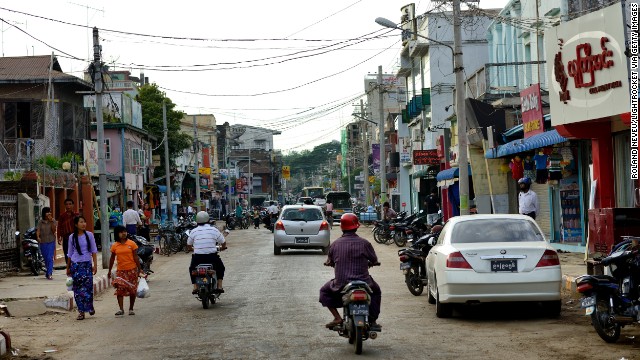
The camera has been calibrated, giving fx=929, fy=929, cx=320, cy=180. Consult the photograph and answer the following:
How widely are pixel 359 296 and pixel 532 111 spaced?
16.8 m

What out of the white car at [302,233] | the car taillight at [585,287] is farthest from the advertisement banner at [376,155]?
the car taillight at [585,287]

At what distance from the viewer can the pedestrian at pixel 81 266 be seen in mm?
15405

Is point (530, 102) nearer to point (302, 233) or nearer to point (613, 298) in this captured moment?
point (302, 233)

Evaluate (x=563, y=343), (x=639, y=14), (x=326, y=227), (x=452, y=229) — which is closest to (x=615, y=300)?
(x=563, y=343)

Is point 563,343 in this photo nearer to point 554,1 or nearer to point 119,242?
point 119,242

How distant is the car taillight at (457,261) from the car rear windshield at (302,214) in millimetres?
17550

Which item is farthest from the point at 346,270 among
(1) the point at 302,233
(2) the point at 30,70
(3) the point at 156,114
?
(3) the point at 156,114

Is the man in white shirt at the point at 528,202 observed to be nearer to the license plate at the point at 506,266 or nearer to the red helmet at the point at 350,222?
the license plate at the point at 506,266

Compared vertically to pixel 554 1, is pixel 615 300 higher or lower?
lower

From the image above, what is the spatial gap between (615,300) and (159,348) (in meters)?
5.33

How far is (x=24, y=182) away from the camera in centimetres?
2717

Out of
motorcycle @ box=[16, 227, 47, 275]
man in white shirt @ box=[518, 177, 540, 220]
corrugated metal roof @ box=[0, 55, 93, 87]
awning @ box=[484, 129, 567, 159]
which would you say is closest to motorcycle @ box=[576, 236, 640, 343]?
man in white shirt @ box=[518, 177, 540, 220]

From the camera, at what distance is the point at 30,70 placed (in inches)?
1729

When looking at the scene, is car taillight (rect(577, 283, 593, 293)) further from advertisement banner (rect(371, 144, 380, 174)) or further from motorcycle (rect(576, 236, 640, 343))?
A: advertisement banner (rect(371, 144, 380, 174))
